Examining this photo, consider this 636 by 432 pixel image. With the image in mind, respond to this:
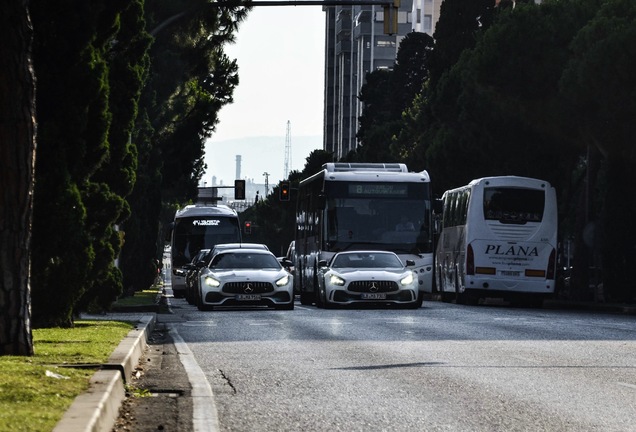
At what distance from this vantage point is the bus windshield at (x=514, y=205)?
135 ft

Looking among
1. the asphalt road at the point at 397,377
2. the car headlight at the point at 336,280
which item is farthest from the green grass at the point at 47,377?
the car headlight at the point at 336,280

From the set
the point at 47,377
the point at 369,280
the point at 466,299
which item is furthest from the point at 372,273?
the point at 47,377

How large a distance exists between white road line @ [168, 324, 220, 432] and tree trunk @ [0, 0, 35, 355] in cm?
168

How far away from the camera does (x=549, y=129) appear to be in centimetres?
4662

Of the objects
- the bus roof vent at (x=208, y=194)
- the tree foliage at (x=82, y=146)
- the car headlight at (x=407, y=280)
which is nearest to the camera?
the tree foliage at (x=82, y=146)

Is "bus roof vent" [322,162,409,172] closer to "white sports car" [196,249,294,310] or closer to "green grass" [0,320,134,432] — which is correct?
"white sports car" [196,249,294,310]

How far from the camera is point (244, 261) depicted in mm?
34469

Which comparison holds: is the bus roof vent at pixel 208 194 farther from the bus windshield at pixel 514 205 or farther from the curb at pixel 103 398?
the curb at pixel 103 398

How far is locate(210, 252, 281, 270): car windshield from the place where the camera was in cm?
3431

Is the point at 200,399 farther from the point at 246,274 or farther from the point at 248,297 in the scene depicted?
the point at 246,274

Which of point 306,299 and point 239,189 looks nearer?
point 306,299

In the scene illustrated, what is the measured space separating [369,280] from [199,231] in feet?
96.7

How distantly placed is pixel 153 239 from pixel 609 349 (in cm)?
4154

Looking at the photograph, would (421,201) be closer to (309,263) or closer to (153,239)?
A: (309,263)
